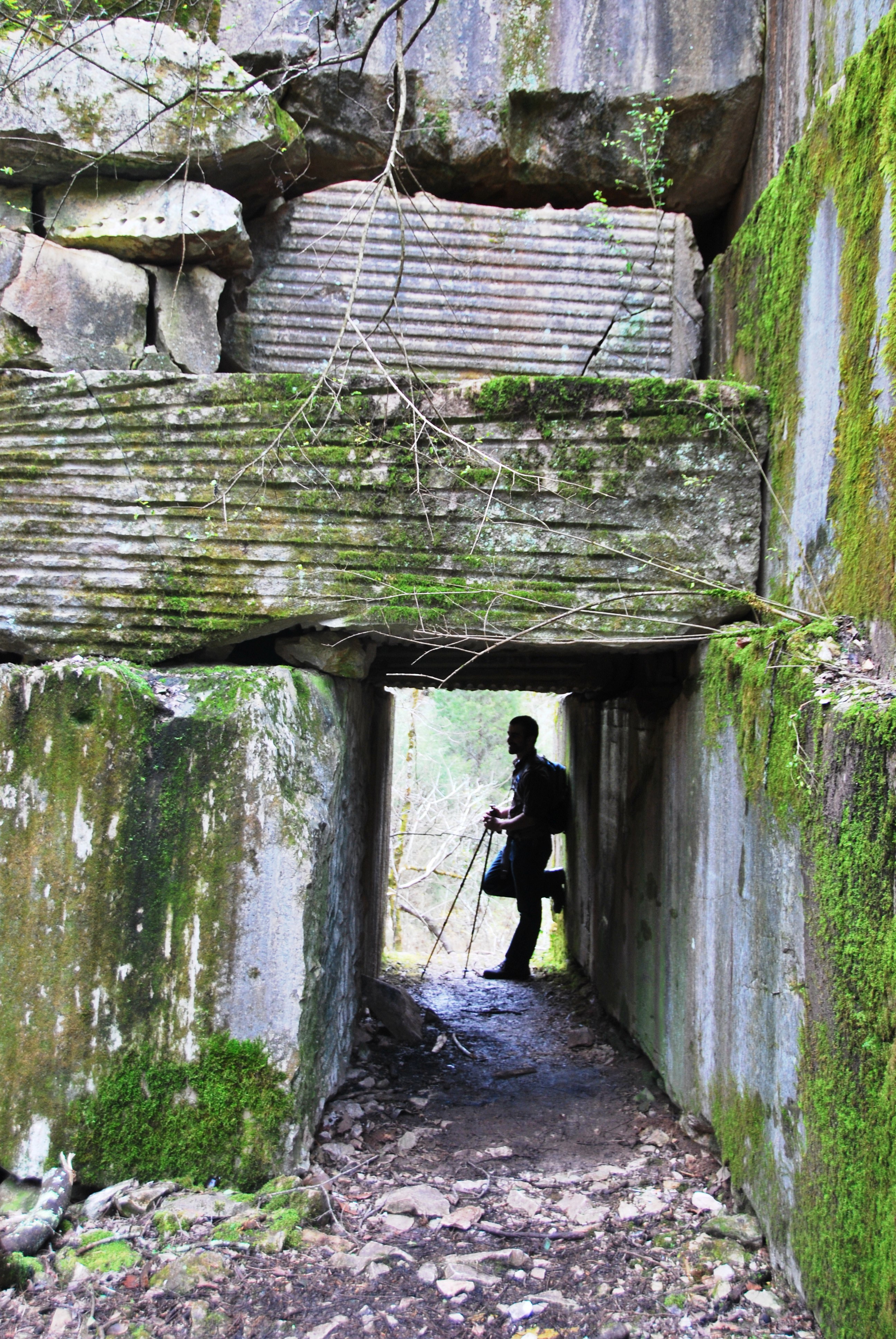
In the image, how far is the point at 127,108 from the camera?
318 cm

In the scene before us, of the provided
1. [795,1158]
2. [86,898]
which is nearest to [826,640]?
[795,1158]

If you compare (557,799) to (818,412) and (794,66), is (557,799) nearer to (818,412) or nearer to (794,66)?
(818,412)

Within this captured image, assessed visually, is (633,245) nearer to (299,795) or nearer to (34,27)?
(34,27)

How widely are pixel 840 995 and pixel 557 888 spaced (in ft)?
16.9

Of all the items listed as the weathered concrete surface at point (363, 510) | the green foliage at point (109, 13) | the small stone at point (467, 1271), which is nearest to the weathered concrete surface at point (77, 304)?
the weathered concrete surface at point (363, 510)

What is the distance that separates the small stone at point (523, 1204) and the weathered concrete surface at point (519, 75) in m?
3.95

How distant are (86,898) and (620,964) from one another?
2948 mm

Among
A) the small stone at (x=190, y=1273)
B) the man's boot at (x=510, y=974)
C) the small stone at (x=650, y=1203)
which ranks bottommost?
the man's boot at (x=510, y=974)

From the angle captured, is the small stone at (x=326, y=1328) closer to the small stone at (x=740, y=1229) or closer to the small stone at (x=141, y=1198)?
the small stone at (x=141, y=1198)

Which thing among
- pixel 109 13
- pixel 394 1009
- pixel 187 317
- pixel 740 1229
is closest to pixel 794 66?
pixel 187 317

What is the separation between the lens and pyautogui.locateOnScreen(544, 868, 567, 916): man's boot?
6.82m

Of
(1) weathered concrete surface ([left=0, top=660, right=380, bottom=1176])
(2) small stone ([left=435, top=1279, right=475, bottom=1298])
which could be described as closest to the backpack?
(1) weathered concrete surface ([left=0, top=660, right=380, bottom=1176])

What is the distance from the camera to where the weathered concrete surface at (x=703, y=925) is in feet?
7.45

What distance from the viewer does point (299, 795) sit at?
286 cm
